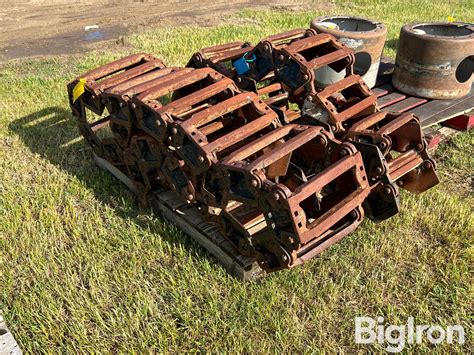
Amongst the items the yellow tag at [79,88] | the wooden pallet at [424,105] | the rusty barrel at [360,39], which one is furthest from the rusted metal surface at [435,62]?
the yellow tag at [79,88]

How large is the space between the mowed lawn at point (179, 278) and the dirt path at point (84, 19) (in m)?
4.46

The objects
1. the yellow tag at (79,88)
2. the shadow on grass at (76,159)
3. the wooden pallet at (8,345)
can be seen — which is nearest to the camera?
the wooden pallet at (8,345)

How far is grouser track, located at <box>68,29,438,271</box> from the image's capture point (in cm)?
261

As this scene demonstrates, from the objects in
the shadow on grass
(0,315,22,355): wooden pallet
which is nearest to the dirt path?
the shadow on grass

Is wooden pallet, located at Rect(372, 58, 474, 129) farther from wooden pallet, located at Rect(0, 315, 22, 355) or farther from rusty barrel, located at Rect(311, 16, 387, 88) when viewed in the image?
wooden pallet, located at Rect(0, 315, 22, 355)

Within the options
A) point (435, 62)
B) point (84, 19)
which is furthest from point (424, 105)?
point (84, 19)

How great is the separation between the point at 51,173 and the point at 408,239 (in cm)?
318

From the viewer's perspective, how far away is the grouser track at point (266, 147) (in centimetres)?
261

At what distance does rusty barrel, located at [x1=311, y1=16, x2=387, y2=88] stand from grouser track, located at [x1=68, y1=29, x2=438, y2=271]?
88cm

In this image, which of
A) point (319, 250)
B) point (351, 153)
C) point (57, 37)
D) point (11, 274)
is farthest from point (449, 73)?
point (57, 37)

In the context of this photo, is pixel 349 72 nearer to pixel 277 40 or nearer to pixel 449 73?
pixel 277 40

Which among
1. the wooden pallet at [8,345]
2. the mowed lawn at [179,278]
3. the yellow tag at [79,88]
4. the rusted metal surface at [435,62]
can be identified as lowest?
the mowed lawn at [179,278]

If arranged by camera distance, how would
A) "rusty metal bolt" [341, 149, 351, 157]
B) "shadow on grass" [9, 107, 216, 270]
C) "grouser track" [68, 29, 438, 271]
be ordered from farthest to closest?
"shadow on grass" [9, 107, 216, 270] → "rusty metal bolt" [341, 149, 351, 157] → "grouser track" [68, 29, 438, 271]

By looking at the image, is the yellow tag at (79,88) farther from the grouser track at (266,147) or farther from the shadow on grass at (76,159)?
the shadow on grass at (76,159)
